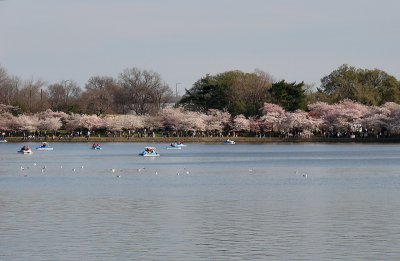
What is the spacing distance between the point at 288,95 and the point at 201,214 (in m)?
75.7

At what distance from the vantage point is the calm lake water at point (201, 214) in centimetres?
2116

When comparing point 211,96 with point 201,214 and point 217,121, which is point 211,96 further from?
point 201,214

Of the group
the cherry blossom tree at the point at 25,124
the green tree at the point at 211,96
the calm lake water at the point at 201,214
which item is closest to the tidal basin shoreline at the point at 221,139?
the cherry blossom tree at the point at 25,124

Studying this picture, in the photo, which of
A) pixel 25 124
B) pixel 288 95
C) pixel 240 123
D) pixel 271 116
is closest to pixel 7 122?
pixel 25 124

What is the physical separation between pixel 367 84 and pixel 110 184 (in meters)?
79.0

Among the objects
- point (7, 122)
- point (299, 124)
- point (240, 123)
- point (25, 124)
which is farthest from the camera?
point (7, 122)

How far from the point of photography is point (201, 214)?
27.7 m

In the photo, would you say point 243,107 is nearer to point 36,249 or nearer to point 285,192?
point 285,192

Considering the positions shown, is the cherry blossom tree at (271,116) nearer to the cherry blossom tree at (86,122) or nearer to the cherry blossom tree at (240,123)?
the cherry blossom tree at (240,123)

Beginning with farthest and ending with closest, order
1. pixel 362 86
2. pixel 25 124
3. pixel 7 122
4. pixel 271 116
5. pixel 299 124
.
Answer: pixel 362 86 < pixel 7 122 < pixel 25 124 < pixel 299 124 < pixel 271 116

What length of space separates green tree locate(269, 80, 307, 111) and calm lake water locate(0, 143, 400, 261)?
170 ft

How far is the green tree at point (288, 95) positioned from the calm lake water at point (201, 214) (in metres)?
51.7

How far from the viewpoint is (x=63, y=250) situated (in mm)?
21172

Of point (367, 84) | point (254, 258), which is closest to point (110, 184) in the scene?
point (254, 258)
